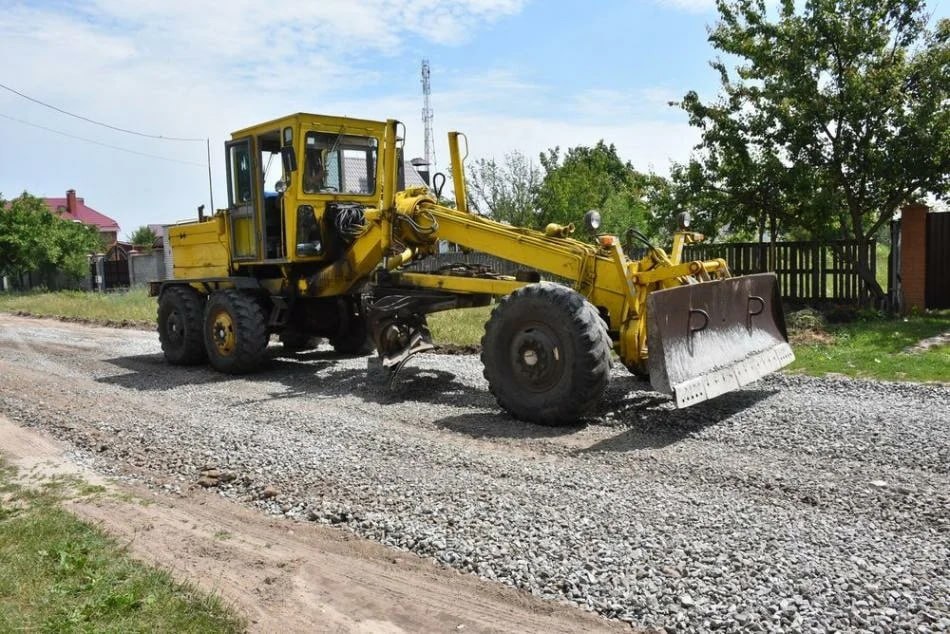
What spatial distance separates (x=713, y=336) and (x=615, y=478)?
2.44 metres

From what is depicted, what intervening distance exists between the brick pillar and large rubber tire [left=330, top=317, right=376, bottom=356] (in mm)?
9483

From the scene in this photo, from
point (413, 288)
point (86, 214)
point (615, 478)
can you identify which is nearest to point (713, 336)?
point (615, 478)

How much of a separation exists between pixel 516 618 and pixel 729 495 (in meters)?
2.03

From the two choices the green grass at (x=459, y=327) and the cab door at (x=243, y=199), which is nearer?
the cab door at (x=243, y=199)

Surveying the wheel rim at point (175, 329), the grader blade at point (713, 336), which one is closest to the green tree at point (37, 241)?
the wheel rim at point (175, 329)

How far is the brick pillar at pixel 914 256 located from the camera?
47.4ft

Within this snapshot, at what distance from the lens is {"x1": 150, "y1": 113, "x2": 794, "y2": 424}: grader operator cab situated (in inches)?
289

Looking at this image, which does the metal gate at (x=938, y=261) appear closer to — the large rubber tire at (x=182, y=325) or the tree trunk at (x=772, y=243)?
the tree trunk at (x=772, y=243)

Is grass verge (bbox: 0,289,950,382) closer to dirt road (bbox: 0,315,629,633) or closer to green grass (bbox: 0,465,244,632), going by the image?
dirt road (bbox: 0,315,629,633)

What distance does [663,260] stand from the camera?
7.92 metres

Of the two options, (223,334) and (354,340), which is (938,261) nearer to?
(354,340)

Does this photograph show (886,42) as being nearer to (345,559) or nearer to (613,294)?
(613,294)

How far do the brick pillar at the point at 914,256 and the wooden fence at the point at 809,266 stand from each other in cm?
67

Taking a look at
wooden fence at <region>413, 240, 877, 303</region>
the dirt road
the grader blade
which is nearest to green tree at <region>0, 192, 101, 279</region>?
wooden fence at <region>413, 240, 877, 303</region>
